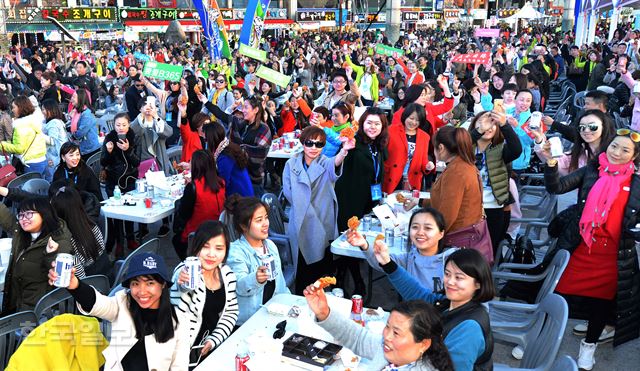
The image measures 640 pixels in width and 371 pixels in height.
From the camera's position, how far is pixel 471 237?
4449mm

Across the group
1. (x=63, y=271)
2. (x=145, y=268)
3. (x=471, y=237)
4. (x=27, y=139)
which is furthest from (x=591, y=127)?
(x=27, y=139)

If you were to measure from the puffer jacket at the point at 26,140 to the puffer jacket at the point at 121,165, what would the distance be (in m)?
1.10

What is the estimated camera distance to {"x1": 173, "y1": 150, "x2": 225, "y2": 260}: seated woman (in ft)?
16.6

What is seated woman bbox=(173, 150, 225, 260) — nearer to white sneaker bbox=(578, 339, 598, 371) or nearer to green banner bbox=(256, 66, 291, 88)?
white sneaker bbox=(578, 339, 598, 371)

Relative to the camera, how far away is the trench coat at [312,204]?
4.76 metres

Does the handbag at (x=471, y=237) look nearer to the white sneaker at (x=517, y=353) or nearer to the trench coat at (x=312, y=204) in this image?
the white sneaker at (x=517, y=353)

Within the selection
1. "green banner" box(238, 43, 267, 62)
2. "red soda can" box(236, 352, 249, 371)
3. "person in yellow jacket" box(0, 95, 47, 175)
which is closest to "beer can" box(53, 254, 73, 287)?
"red soda can" box(236, 352, 249, 371)

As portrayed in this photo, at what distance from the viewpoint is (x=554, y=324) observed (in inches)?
126

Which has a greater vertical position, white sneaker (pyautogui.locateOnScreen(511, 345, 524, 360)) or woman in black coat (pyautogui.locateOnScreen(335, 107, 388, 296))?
woman in black coat (pyautogui.locateOnScreen(335, 107, 388, 296))

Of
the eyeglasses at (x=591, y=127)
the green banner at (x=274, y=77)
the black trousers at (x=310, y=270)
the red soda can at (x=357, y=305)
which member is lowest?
the black trousers at (x=310, y=270)

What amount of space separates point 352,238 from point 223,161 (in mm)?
2395

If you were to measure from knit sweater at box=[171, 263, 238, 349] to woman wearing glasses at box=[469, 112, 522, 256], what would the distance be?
263cm

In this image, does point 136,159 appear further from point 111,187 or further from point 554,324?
point 554,324

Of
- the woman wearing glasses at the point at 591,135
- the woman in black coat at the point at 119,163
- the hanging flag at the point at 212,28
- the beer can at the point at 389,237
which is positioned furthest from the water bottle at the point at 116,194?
the hanging flag at the point at 212,28
